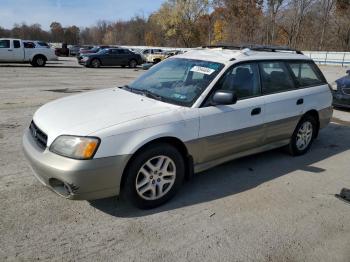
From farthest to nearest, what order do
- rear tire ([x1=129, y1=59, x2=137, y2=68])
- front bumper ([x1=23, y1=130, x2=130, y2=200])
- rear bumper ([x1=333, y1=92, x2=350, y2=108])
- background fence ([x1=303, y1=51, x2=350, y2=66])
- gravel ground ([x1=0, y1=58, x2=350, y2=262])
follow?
background fence ([x1=303, y1=51, x2=350, y2=66]) < rear tire ([x1=129, y1=59, x2=137, y2=68]) < rear bumper ([x1=333, y1=92, x2=350, y2=108]) < front bumper ([x1=23, y1=130, x2=130, y2=200]) < gravel ground ([x1=0, y1=58, x2=350, y2=262])

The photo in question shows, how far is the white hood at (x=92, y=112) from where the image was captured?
3340mm

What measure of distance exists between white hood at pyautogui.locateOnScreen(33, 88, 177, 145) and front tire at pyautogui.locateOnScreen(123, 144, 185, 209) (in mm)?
406

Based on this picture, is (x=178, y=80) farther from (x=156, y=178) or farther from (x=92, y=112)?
(x=156, y=178)

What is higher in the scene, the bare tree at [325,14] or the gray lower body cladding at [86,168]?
the bare tree at [325,14]

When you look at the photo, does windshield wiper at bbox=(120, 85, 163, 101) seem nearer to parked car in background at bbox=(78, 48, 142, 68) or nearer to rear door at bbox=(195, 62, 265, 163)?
rear door at bbox=(195, 62, 265, 163)

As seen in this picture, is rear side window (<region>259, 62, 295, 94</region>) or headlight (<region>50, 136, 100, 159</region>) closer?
headlight (<region>50, 136, 100, 159</region>)

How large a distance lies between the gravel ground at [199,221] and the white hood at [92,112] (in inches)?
32.1

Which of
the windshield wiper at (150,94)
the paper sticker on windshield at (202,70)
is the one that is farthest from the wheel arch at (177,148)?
the paper sticker on windshield at (202,70)

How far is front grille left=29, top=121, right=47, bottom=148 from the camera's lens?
346 cm

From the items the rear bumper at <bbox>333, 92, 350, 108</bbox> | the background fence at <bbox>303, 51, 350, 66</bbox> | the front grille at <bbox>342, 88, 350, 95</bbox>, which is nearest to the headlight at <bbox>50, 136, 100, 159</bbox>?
the rear bumper at <bbox>333, 92, 350, 108</bbox>

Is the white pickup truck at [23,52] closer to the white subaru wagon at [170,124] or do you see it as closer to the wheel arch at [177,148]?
the white subaru wagon at [170,124]

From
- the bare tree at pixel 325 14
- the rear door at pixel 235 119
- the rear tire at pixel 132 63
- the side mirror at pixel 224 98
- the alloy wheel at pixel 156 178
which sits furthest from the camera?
the bare tree at pixel 325 14

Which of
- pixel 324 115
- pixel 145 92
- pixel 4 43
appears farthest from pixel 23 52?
pixel 324 115

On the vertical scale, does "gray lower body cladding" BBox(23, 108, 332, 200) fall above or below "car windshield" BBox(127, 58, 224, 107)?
below
